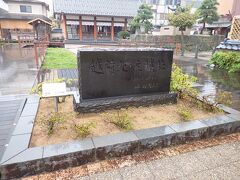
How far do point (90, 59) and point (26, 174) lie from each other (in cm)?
226

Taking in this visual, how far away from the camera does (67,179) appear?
2.64 metres

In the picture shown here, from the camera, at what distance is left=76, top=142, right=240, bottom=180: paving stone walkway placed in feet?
8.95

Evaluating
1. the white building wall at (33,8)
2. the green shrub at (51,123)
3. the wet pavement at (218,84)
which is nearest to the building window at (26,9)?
the white building wall at (33,8)

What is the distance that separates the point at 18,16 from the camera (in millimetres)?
29328

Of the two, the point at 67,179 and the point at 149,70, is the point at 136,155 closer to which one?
the point at 67,179

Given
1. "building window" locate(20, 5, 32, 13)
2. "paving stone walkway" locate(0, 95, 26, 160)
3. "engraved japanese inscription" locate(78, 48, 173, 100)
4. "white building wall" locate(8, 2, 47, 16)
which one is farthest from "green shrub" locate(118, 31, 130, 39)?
"engraved japanese inscription" locate(78, 48, 173, 100)

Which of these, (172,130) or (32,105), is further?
(32,105)

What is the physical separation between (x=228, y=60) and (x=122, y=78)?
8347 millimetres

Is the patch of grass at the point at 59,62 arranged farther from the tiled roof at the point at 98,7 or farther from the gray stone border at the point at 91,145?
the tiled roof at the point at 98,7

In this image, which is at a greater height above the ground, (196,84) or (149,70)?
(149,70)

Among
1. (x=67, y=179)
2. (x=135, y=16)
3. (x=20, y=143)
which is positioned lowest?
(x=67, y=179)

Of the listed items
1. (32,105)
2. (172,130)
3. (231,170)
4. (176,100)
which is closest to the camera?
(231,170)

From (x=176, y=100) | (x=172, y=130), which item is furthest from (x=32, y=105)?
(x=176, y=100)

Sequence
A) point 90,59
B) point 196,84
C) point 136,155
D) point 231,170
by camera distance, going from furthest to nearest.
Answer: point 196,84, point 90,59, point 136,155, point 231,170
